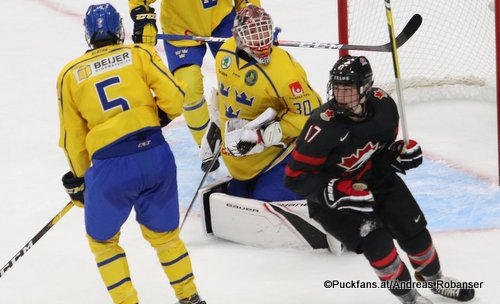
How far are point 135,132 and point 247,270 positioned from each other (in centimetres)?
85

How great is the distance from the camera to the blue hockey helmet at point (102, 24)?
10.6 feet

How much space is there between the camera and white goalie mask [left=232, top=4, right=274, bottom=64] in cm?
374

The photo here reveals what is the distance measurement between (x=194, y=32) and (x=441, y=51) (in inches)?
57.4

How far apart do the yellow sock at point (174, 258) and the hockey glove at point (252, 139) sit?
63cm

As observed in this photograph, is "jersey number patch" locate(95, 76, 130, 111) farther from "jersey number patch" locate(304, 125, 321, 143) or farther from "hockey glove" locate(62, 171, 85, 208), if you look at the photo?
"jersey number patch" locate(304, 125, 321, 143)

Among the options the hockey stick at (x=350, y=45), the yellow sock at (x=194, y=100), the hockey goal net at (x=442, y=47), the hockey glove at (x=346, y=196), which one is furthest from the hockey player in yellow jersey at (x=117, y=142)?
the hockey goal net at (x=442, y=47)

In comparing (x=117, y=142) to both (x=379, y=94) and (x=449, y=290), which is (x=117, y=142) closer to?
(x=379, y=94)

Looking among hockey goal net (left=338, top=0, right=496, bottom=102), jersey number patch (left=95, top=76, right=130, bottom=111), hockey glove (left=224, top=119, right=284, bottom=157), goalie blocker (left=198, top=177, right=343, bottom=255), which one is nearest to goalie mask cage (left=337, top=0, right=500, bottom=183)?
hockey goal net (left=338, top=0, right=496, bottom=102)

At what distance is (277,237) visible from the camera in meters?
3.87

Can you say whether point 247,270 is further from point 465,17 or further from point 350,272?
point 465,17

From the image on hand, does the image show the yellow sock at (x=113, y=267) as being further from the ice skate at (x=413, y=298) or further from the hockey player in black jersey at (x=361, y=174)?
the ice skate at (x=413, y=298)

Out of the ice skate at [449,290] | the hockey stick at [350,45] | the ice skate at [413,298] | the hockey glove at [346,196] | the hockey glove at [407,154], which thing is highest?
the hockey stick at [350,45]

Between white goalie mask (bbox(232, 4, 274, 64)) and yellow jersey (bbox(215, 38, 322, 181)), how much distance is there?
62 mm

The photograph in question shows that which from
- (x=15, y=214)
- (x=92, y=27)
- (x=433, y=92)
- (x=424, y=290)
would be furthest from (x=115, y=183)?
(x=433, y=92)
